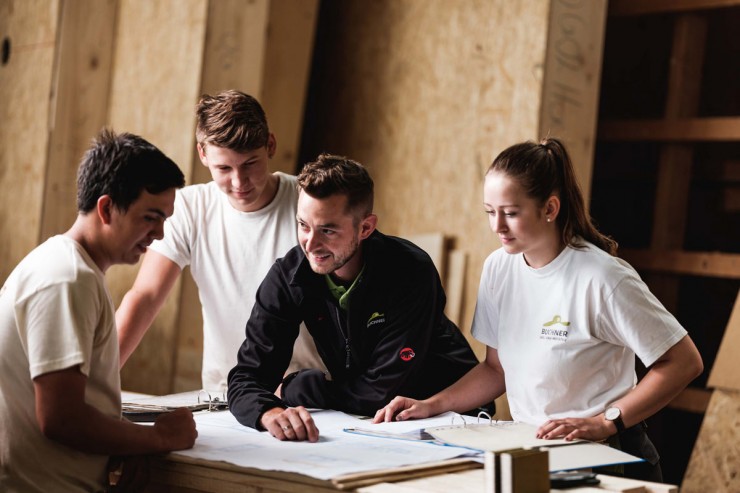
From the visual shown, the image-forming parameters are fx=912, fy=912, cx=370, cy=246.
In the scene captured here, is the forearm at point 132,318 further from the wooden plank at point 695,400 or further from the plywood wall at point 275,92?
the wooden plank at point 695,400

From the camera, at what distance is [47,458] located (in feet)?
6.98

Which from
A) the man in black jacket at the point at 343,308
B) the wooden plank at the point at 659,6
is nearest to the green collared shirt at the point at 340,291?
the man in black jacket at the point at 343,308

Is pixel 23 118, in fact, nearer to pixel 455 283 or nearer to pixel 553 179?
pixel 455 283

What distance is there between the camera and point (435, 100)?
500 cm

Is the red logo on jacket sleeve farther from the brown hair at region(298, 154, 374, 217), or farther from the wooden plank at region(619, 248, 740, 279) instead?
the wooden plank at region(619, 248, 740, 279)

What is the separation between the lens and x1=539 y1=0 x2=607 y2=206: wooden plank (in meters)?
4.52

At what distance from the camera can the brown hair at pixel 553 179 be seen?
8.82 ft

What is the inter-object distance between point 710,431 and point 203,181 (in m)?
2.82

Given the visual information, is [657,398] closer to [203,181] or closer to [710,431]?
[710,431]

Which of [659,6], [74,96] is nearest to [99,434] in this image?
[74,96]

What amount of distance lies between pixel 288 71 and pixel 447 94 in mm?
926

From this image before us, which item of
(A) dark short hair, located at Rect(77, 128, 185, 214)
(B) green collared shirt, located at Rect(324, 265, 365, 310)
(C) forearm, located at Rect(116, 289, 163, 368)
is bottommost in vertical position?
(C) forearm, located at Rect(116, 289, 163, 368)

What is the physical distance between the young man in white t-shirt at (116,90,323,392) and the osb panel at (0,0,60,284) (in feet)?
6.78

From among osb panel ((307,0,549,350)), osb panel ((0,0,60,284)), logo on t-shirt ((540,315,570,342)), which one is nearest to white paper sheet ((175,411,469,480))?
logo on t-shirt ((540,315,570,342))
